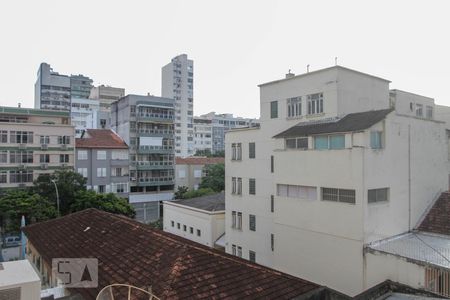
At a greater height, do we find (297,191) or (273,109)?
(273,109)

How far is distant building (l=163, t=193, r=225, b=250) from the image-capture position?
26.5m

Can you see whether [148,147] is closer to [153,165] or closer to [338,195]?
[153,165]

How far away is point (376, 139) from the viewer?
1515 cm

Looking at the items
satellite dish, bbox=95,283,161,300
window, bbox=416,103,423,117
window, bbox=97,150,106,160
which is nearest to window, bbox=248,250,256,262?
satellite dish, bbox=95,283,161,300

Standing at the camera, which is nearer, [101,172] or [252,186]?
[252,186]

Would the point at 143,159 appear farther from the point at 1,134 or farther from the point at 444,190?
the point at 444,190

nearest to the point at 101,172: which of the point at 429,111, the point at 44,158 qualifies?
the point at 44,158

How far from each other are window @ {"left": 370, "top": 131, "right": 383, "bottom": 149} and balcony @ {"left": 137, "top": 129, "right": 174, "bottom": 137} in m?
34.0

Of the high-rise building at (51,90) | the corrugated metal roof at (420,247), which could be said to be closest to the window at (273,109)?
the corrugated metal roof at (420,247)

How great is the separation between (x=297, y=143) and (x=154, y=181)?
31.2 metres

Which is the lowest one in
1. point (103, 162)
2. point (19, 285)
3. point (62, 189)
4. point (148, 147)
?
point (62, 189)

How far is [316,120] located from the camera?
60.1 feet

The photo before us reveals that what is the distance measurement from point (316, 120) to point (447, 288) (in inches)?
382

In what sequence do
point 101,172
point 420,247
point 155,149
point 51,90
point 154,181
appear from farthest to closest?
1. point 51,90
2. point 154,181
3. point 155,149
4. point 101,172
5. point 420,247
